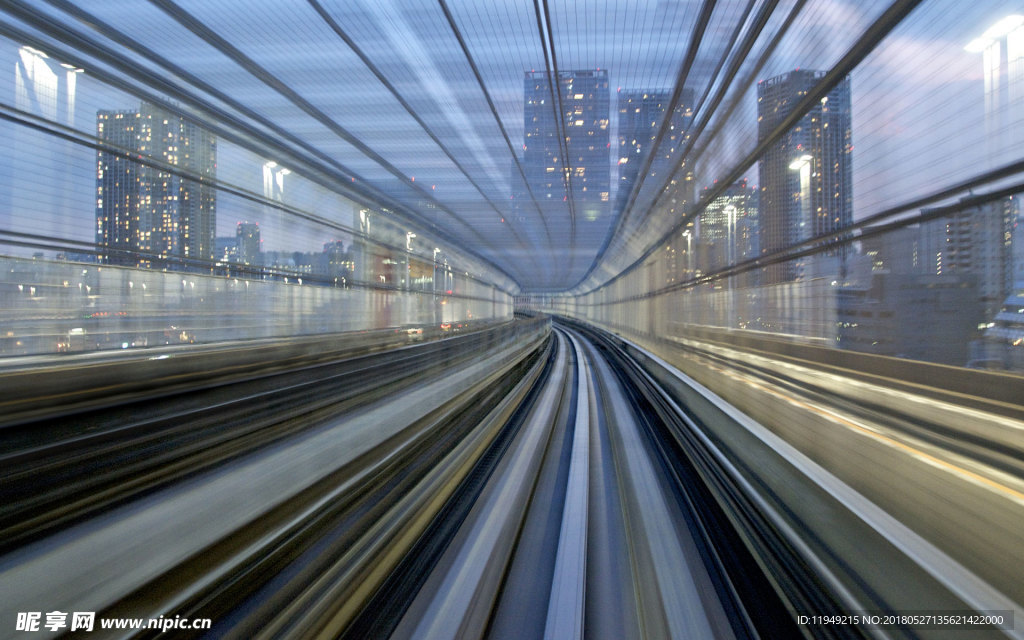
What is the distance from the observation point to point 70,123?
523 cm

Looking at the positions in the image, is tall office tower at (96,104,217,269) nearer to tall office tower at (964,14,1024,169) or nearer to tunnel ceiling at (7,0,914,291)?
tunnel ceiling at (7,0,914,291)

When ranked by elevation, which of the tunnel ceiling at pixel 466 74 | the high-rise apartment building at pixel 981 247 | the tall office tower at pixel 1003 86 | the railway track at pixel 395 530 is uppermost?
the tunnel ceiling at pixel 466 74

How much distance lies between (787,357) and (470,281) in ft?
78.8

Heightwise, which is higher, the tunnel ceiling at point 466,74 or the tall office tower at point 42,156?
the tunnel ceiling at point 466,74

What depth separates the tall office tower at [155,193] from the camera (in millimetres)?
5777

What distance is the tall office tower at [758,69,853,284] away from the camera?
3598 mm

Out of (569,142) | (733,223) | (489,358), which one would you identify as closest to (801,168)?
(733,223)

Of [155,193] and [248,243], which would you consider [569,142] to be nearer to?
[248,243]

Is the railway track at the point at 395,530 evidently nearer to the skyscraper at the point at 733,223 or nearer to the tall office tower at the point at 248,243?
the skyscraper at the point at 733,223

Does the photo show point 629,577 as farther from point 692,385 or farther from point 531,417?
point 531,417

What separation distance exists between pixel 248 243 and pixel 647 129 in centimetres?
704

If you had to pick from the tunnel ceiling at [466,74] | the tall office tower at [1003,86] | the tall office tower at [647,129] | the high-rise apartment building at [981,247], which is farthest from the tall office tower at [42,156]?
the high-rise apartment building at [981,247]

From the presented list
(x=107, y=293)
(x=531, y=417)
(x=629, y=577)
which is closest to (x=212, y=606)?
(x=629, y=577)

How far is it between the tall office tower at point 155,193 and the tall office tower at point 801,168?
7063 mm
